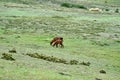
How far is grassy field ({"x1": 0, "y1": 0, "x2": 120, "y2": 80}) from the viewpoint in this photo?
113ft

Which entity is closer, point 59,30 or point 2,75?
point 2,75

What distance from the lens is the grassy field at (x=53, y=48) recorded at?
34406mm

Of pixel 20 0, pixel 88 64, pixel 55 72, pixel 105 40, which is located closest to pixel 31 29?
pixel 105 40

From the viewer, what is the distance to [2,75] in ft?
97.7

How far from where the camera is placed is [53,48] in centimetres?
5491

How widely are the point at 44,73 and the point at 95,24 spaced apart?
66144 millimetres

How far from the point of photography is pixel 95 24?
9844 centimetres

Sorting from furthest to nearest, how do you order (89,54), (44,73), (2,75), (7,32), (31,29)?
(31,29), (7,32), (89,54), (44,73), (2,75)

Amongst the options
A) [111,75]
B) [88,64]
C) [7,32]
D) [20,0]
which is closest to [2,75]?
[111,75]

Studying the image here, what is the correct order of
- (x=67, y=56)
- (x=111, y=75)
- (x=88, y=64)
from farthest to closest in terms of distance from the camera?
(x=67, y=56)
(x=88, y=64)
(x=111, y=75)

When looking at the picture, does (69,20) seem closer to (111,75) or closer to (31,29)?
(31,29)

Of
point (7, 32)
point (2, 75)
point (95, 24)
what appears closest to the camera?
point (2, 75)

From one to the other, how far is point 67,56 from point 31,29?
104 ft

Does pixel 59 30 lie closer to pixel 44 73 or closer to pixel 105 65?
pixel 105 65
